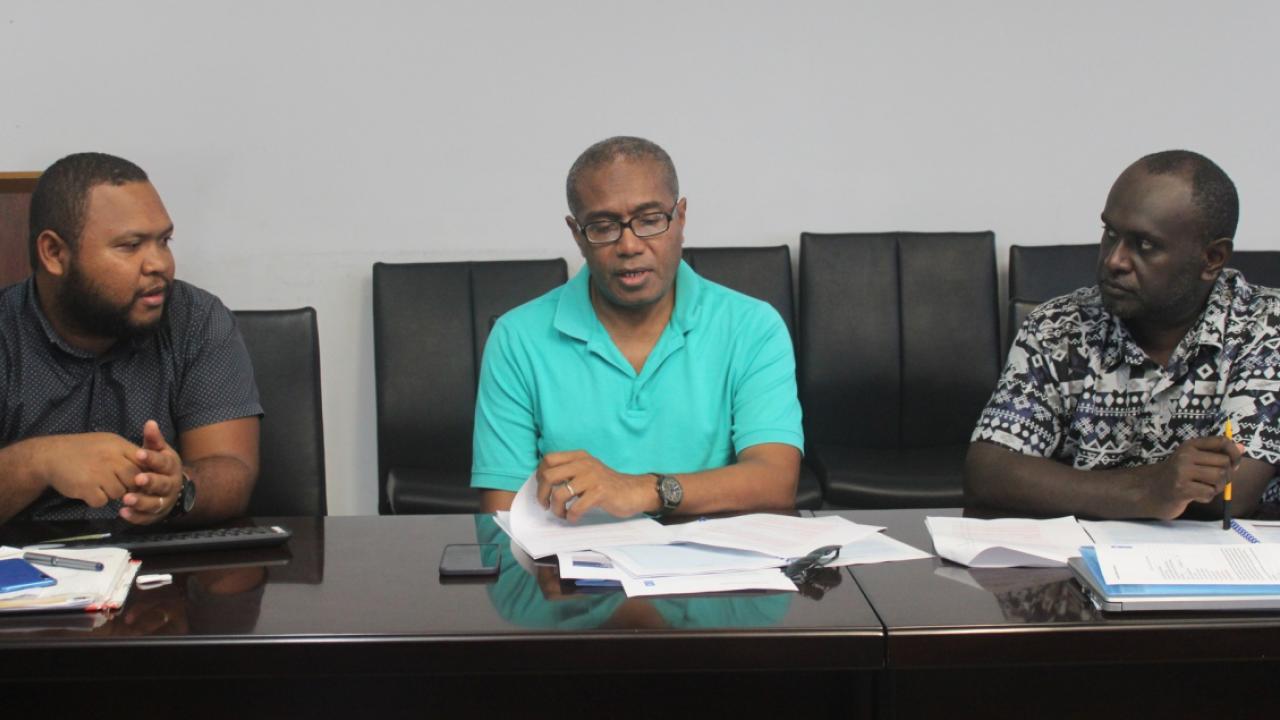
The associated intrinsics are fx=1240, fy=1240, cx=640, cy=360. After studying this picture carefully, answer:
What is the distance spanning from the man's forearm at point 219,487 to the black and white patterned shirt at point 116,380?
14cm

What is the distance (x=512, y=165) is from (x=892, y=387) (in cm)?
130

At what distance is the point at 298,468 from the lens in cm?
234

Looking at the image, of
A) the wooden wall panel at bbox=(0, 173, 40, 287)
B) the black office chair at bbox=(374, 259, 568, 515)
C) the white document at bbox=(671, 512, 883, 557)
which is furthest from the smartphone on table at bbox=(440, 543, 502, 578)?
the wooden wall panel at bbox=(0, 173, 40, 287)

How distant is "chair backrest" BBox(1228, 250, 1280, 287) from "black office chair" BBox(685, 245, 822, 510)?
1.27 m

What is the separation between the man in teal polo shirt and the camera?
2.12 meters

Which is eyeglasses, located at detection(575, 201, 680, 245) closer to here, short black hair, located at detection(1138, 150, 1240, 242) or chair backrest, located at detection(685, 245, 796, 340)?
short black hair, located at detection(1138, 150, 1240, 242)

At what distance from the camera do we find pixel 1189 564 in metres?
1.49

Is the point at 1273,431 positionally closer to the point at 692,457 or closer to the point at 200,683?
the point at 692,457

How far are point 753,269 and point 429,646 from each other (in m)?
2.37

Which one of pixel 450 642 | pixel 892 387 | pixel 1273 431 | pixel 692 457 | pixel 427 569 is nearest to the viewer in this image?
pixel 450 642

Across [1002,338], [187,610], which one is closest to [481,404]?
[187,610]

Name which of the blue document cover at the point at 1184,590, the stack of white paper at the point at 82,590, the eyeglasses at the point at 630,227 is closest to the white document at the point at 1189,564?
the blue document cover at the point at 1184,590

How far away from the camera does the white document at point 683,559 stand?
1.55 m

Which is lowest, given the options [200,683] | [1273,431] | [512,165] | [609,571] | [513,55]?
[200,683]
